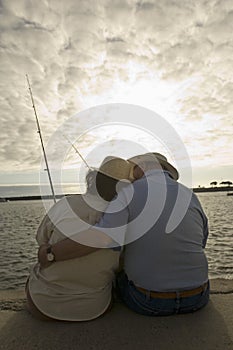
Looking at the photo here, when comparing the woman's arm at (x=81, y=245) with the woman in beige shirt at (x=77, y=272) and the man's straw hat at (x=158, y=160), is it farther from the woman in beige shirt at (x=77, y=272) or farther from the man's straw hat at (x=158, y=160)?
the man's straw hat at (x=158, y=160)

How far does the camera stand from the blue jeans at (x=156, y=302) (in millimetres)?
2994

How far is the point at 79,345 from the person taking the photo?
269cm

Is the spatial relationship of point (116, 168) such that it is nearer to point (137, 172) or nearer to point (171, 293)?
point (137, 172)

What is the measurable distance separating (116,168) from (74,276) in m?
0.97

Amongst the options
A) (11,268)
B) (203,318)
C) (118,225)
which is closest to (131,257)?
(118,225)

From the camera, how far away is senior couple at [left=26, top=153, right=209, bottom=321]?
9.38 feet

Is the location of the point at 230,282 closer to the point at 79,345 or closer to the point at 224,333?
the point at 224,333

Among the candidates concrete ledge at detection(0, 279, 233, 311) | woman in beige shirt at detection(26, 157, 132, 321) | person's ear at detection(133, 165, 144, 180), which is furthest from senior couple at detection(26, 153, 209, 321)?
concrete ledge at detection(0, 279, 233, 311)

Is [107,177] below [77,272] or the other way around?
the other way around

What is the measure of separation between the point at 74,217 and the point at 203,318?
1.36 m

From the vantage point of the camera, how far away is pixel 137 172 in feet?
10.8

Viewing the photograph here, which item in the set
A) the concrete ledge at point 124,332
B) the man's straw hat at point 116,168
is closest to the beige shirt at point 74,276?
the concrete ledge at point 124,332

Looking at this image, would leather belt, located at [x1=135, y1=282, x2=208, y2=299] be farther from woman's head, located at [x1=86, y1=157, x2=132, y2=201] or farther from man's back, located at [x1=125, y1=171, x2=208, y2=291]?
woman's head, located at [x1=86, y1=157, x2=132, y2=201]

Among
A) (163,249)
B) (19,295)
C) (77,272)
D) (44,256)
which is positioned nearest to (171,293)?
(163,249)
